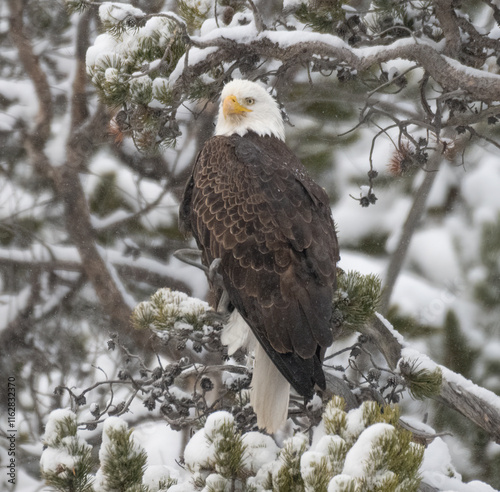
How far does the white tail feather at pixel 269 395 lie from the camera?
2.44 m

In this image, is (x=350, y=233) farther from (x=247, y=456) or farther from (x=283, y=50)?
(x=247, y=456)

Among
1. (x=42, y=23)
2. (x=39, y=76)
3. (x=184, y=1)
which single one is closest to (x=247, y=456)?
(x=184, y=1)

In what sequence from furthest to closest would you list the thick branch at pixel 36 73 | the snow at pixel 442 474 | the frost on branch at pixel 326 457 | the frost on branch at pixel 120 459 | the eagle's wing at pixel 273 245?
the thick branch at pixel 36 73, the snow at pixel 442 474, the eagle's wing at pixel 273 245, the frost on branch at pixel 120 459, the frost on branch at pixel 326 457

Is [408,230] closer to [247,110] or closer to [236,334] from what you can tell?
[247,110]

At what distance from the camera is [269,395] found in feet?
8.11

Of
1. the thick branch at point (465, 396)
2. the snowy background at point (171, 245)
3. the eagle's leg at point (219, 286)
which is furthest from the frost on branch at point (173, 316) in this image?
the snowy background at point (171, 245)

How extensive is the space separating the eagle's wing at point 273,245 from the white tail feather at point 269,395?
4.4 inches

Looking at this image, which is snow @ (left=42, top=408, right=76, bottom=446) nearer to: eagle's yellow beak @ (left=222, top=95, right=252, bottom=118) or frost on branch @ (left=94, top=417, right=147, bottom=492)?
frost on branch @ (left=94, top=417, right=147, bottom=492)

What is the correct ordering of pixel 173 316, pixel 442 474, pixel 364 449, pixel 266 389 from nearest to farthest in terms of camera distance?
pixel 364 449
pixel 173 316
pixel 266 389
pixel 442 474

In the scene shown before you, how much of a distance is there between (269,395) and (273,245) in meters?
0.46

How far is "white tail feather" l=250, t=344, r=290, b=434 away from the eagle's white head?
0.96 metres

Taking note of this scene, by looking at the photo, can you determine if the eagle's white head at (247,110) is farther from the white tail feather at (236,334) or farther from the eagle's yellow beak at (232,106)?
the white tail feather at (236,334)

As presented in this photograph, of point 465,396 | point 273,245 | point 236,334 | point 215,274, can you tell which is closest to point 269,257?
point 273,245

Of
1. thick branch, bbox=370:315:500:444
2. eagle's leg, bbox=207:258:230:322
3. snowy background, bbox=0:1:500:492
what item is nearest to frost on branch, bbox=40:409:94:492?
eagle's leg, bbox=207:258:230:322
